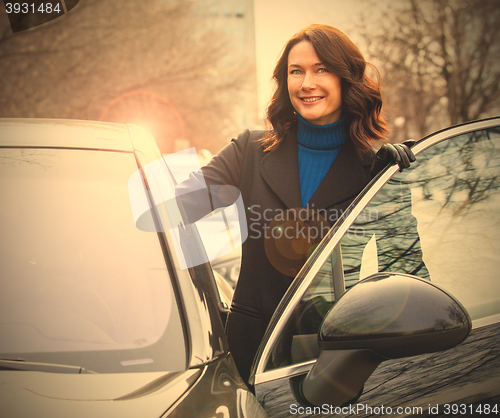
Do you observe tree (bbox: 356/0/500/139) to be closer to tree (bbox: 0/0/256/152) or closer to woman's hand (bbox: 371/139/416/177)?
tree (bbox: 0/0/256/152)

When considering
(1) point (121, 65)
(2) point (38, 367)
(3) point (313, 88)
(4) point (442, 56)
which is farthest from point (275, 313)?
(4) point (442, 56)

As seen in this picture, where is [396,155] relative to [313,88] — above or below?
below

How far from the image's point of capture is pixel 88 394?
97 centimetres

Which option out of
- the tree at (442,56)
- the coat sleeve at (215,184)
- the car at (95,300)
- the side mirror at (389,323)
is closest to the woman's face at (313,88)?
the coat sleeve at (215,184)

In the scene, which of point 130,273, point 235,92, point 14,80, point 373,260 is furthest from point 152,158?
point 235,92

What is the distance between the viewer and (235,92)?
1455 cm

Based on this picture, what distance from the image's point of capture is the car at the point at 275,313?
94cm

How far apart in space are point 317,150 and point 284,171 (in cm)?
17

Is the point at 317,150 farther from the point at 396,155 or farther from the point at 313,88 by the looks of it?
the point at 396,155

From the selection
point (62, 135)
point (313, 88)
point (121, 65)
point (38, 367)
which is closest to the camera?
point (38, 367)

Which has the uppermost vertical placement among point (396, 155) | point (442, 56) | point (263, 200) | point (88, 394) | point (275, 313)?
point (442, 56)

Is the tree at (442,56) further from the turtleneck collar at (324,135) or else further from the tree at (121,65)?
the turtleneck collar at (324,135)

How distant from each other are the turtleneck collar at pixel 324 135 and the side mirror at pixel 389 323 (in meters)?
0.92

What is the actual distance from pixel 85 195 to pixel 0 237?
259 mm
